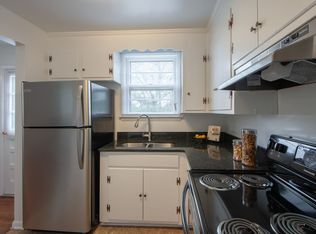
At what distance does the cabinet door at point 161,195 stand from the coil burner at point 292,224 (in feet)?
4.51

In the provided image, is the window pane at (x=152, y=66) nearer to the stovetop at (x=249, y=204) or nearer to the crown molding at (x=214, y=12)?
the crown molding at (x=214, y=12)

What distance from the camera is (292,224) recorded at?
679 mm

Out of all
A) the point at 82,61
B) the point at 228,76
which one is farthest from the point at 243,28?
the point at 82,61

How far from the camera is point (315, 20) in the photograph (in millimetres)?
578

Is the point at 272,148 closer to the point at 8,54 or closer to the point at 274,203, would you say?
the point at 274,203

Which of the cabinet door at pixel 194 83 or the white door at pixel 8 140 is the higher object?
the cabinet door at pixel 194 83

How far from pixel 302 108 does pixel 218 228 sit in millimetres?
883

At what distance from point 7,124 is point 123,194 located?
2.19 meters

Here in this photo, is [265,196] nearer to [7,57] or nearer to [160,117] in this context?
[160,117]

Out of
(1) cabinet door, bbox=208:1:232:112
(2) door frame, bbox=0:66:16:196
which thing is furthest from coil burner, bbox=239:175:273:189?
(2) door frame, bbox=0:66:16:196

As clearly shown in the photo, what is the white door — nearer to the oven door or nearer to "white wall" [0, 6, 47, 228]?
"white wall" [0, 6, 47, 228]

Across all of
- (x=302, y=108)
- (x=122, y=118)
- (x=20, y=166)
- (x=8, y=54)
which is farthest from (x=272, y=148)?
(x=8, y=54)

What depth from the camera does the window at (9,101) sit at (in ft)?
9.77

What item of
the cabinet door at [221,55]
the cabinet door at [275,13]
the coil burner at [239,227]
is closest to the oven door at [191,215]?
the coil burner at [239,227]
